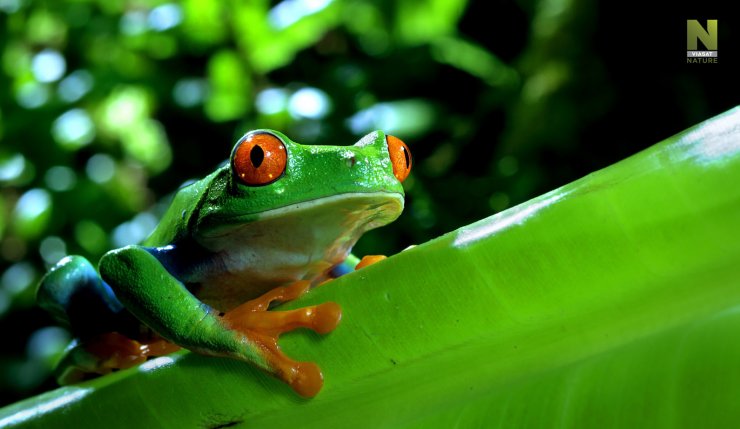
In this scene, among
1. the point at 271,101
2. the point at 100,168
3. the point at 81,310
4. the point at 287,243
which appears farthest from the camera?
the point at 100,168

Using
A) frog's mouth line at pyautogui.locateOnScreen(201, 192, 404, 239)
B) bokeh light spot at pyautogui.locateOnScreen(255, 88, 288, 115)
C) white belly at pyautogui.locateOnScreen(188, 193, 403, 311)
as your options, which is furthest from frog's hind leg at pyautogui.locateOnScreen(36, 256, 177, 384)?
bokeh light spot at pyautogui.locateOnScreen(255, 88, 288, 115)

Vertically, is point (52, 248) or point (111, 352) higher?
point (111, 352)

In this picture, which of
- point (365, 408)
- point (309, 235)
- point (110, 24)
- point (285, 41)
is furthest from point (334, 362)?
point (110, 24)

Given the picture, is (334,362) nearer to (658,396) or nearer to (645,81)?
(658,396)

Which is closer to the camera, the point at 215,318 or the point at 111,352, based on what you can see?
the point at 215,318

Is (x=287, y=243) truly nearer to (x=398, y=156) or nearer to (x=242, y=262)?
(x=242, y=262)

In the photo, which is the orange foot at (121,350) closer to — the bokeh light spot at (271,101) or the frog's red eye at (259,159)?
the frog's red eye at (259,159)

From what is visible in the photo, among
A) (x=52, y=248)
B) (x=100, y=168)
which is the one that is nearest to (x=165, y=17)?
(x=100, y=168)
